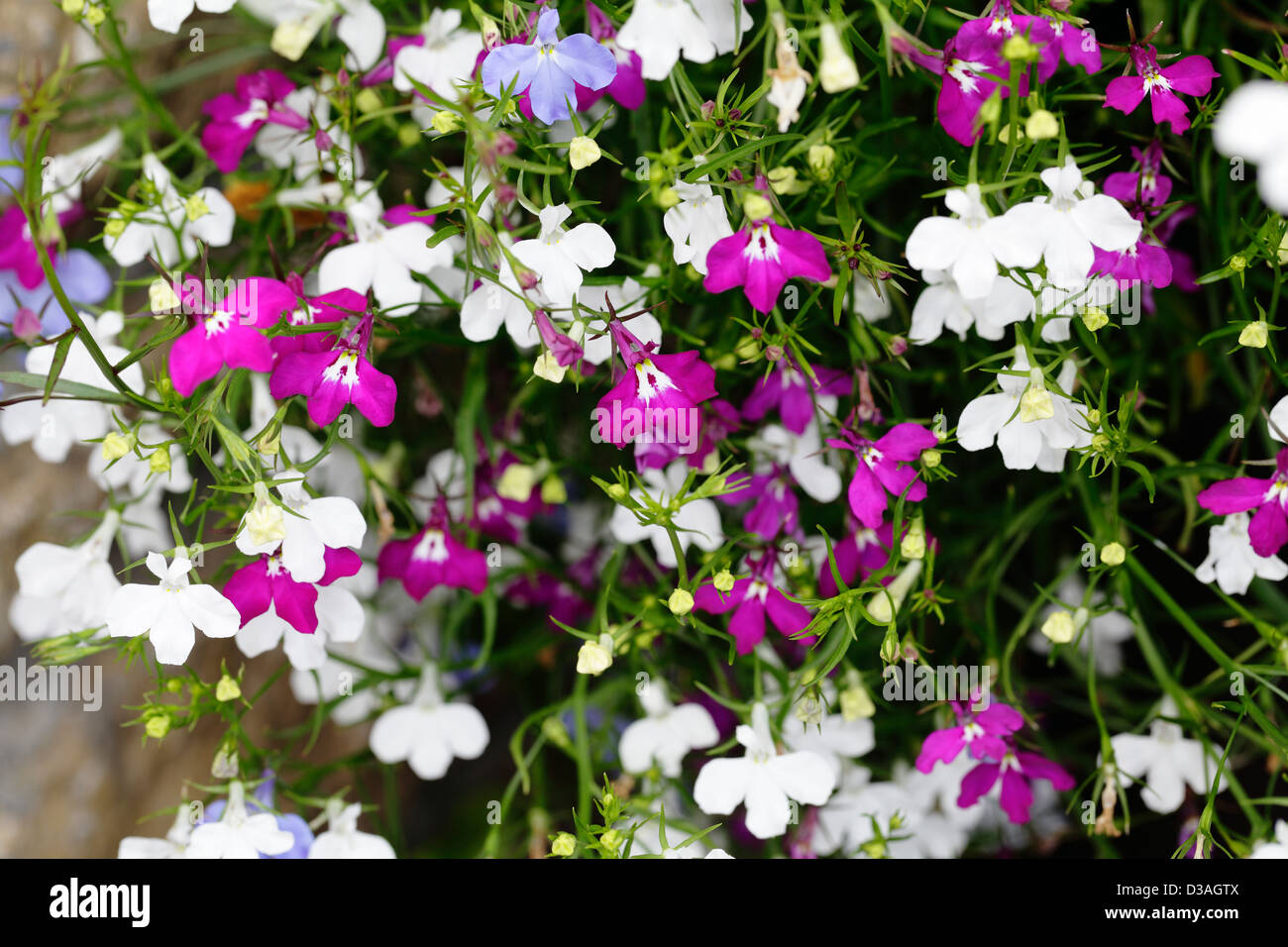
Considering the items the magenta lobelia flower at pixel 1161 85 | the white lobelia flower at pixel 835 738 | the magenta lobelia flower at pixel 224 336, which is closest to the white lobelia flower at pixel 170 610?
the magenta lobelia flower at pixel 224 336

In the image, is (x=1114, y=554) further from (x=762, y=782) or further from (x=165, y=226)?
(x=165, y=226)

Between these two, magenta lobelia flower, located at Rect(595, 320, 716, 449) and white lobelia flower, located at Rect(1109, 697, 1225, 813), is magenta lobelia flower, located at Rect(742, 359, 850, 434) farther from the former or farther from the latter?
white lobelia flower, located at Rect(1109, 697, 1225, 813)

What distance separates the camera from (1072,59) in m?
0.63

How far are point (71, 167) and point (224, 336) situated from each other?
0.35 metres

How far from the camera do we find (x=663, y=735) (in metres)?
0.84

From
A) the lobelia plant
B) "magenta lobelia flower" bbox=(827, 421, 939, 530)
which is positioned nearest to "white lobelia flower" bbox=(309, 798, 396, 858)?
the lobelia plant

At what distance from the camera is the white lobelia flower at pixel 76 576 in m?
0.79

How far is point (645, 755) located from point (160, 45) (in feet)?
2.62

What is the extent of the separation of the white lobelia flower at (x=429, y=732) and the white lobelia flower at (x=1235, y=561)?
0.58 m

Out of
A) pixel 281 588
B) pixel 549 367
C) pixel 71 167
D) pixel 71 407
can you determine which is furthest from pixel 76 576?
pixel 549 367

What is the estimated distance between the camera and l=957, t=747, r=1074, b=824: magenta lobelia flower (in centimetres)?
78

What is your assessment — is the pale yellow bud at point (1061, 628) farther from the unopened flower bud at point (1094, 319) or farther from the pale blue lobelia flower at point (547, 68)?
the pale blue lobelia flower at point (547, 68)

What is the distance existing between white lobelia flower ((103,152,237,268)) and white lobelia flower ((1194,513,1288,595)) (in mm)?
776
